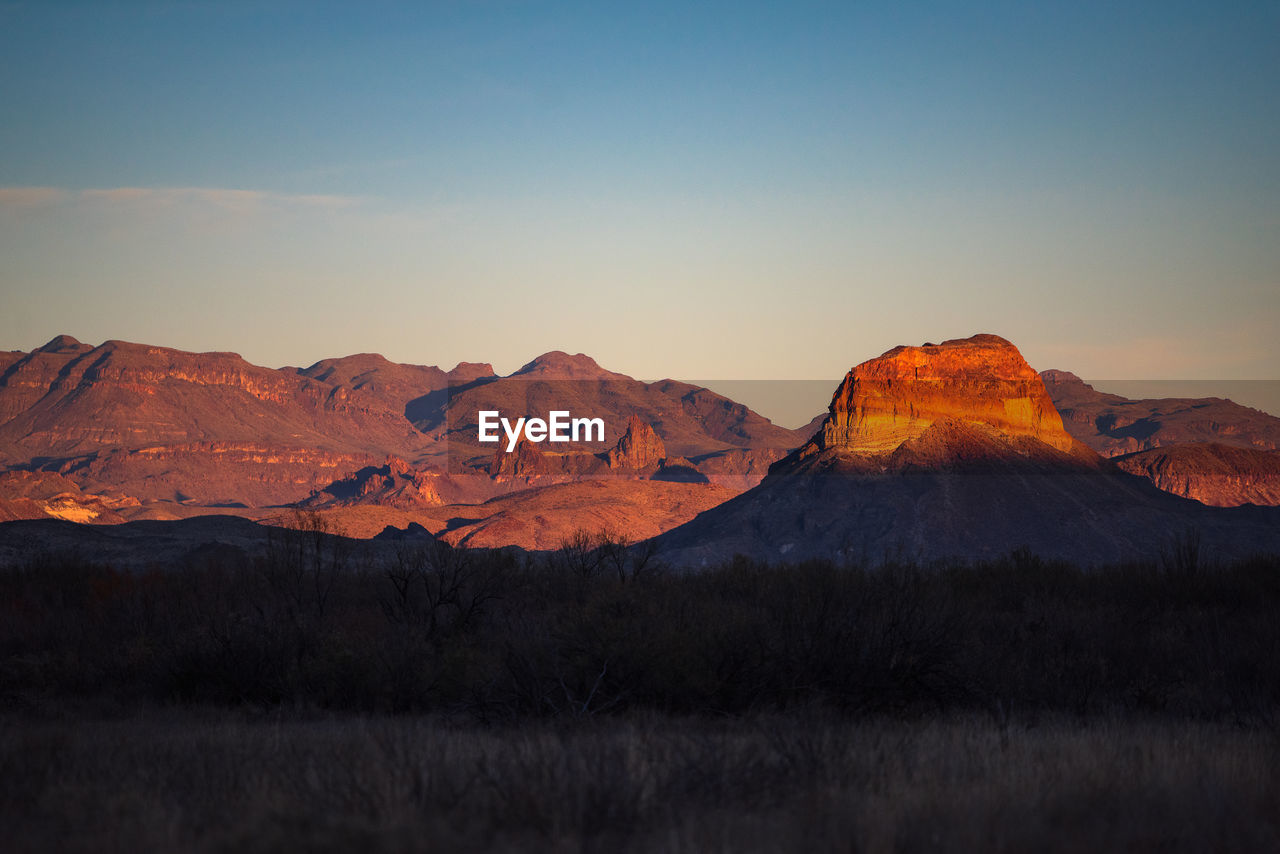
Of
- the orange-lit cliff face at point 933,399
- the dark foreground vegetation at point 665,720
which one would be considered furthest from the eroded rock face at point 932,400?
the dark foreground vegetation at point 665,720

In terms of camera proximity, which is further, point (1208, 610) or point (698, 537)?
point (698, 537)

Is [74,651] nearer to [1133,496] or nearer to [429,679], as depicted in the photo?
[429,679]

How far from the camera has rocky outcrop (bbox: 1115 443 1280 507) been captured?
565 feet

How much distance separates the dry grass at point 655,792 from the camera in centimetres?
862

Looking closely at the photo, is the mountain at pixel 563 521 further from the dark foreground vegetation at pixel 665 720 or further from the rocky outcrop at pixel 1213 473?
the dark foreground vegetation at pixel 665 720

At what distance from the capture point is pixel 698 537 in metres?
122

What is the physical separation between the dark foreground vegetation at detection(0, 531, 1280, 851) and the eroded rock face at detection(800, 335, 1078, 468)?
95.0m

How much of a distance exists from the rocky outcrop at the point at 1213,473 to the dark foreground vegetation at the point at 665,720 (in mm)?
151588

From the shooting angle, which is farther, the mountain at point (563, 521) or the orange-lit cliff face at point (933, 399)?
the mountain at point (563, 521)

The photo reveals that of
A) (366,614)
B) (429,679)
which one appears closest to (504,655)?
(429,679)

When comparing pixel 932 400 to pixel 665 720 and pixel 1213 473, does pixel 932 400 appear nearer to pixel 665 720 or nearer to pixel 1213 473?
pixel 1213 473

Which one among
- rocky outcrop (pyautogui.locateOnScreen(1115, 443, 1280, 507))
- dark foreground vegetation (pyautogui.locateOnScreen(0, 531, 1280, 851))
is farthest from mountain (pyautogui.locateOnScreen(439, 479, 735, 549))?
dark foreground vegetation (pyautogui.locateOnScreen(0, 531, 1280, 851))

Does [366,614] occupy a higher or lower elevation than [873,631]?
lower

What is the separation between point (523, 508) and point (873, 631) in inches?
6863
